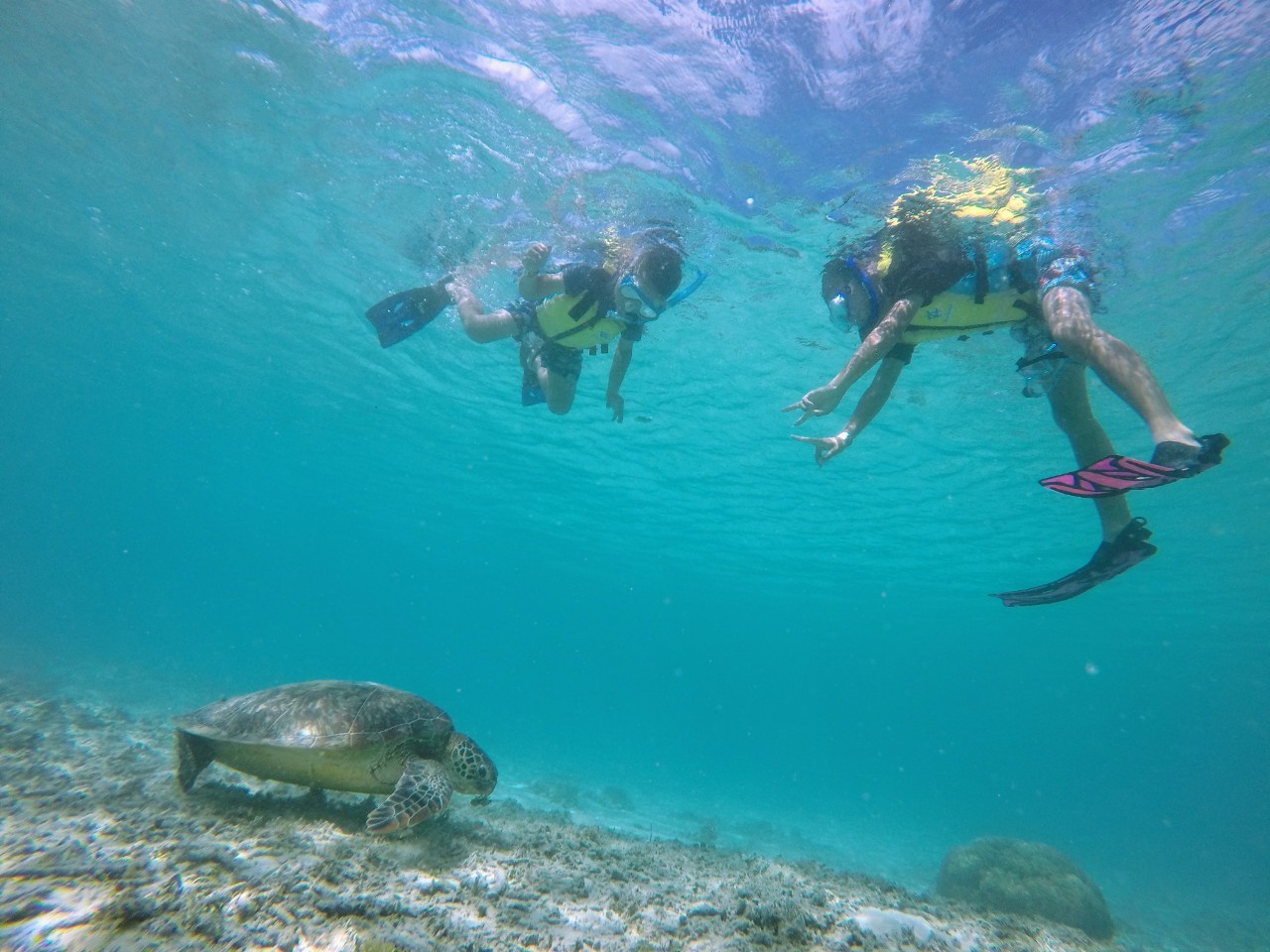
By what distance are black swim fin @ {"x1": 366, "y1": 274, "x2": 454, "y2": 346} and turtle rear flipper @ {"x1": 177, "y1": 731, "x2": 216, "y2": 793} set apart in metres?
7.12

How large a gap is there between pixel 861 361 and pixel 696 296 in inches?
328

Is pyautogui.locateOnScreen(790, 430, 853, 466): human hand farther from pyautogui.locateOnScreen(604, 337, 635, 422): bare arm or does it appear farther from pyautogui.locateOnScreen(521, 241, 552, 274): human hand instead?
pyautogui.locateOnScreen(521, 241, 552, 274): human hand

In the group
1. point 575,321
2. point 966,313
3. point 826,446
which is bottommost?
point 826,446

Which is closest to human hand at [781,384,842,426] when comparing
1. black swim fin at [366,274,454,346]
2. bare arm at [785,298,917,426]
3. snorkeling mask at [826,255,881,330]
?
bare arm at [785,298,917,426]

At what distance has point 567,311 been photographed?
8.43 metres

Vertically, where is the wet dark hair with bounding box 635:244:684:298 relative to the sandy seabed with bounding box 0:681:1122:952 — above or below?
above

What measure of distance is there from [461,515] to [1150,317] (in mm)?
41986

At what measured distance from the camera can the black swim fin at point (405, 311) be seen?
32.2 feet

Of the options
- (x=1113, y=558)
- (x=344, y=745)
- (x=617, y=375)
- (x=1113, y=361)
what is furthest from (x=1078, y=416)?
(x=344, y=745)

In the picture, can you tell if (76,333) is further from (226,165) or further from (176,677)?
(226,165)

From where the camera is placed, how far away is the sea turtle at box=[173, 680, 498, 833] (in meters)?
3.84

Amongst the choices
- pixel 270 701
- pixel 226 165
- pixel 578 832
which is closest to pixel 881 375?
pixel 578 832

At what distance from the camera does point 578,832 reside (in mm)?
5887

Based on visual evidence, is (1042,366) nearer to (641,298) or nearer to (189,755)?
(641,298)
